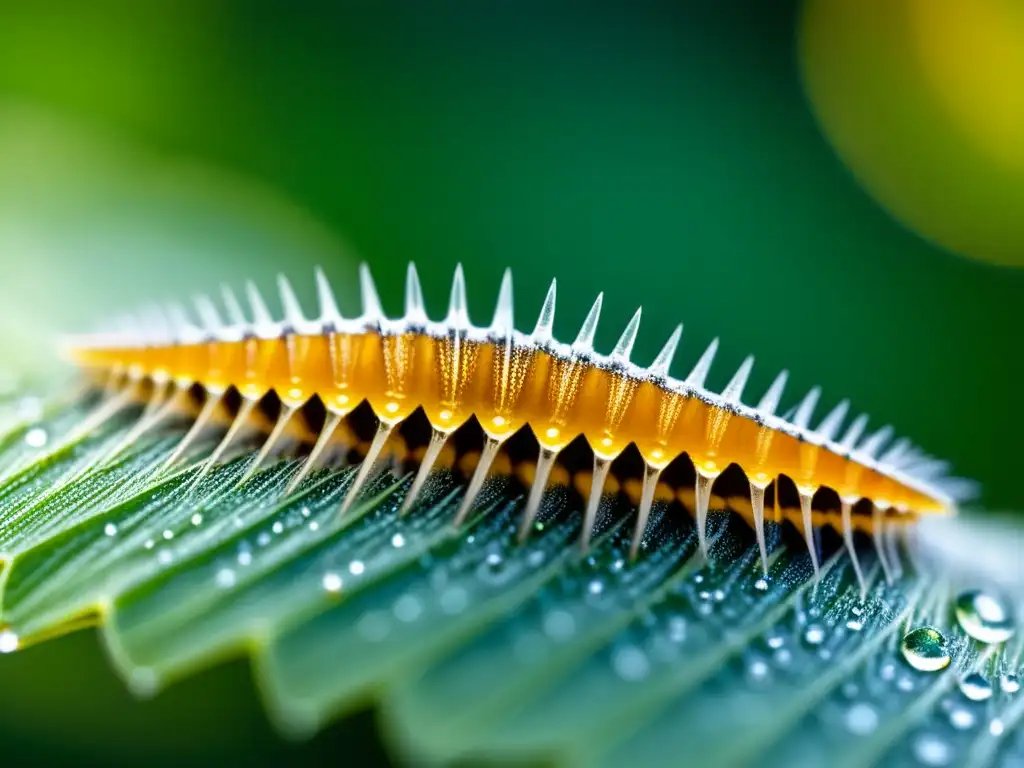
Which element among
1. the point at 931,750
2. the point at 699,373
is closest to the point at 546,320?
the point at 699,373

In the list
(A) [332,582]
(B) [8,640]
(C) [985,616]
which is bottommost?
(B) [8,640]

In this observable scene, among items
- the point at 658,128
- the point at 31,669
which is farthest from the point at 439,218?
the point at 31,669

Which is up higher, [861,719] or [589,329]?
[589,329]

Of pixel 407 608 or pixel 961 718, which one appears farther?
pixel 961 718

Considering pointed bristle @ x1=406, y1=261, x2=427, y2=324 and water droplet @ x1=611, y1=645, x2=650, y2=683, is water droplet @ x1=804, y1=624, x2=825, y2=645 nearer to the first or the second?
water droplet @ x1=611, y1=645, x2=650, y2=683

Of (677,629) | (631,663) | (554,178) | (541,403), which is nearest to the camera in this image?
(631,663)

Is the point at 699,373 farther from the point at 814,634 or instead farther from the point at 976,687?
the point at 976,687

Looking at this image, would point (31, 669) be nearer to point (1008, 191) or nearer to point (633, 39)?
point (633, 39)

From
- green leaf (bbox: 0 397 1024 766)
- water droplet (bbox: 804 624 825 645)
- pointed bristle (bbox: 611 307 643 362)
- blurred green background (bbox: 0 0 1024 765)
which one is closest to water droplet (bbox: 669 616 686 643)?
green leaf (bbox: 0 397 1024 766)
